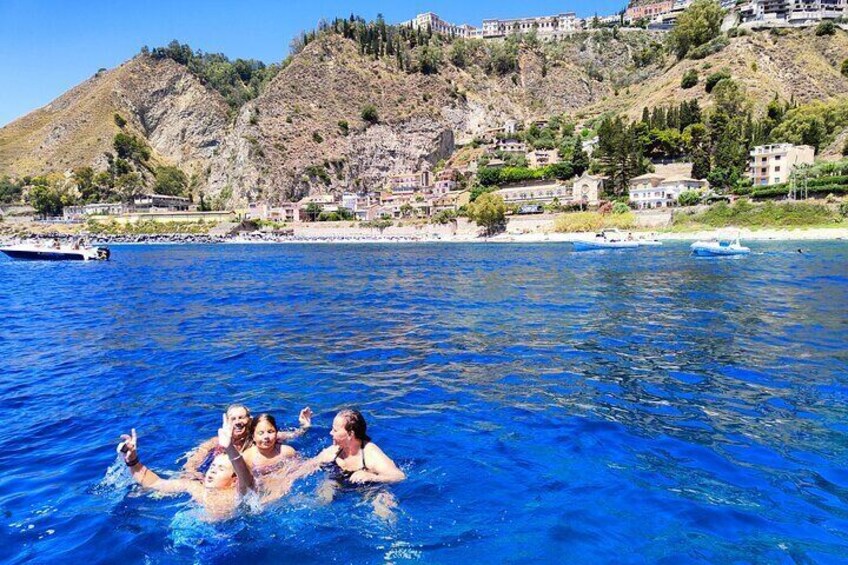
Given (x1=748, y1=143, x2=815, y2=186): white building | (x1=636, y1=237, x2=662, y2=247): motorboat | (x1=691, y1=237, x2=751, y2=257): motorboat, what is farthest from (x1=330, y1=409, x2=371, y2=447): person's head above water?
(x1=748, y1=143, x2=815, y2=186): white building

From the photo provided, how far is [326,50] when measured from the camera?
565ft

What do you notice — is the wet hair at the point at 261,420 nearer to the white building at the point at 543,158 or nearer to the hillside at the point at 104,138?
the white building at the point at 543,158

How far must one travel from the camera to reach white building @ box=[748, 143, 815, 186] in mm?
82562

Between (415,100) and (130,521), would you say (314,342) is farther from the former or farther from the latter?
(415,100)

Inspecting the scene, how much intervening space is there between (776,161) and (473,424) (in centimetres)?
9237

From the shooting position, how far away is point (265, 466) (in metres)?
7.37

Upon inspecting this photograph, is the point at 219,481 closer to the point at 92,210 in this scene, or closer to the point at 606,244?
the point at 606,244

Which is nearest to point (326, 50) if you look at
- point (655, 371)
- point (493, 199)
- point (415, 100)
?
point (415, 100)

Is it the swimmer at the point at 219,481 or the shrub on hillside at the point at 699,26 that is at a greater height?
the shrub on hillside at the point at 699,26

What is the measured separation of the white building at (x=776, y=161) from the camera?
271 feet

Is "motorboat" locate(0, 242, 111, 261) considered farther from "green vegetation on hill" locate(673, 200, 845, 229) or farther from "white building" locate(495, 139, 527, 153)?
"white building" locate(495, 139, 527, 153)

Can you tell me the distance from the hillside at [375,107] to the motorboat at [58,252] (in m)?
84.3

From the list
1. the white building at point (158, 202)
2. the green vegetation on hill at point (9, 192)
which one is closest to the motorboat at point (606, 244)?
the white building at point (158, 202)

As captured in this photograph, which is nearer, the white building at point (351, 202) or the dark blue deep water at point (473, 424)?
the dark blue deep water at point (473, 424)
